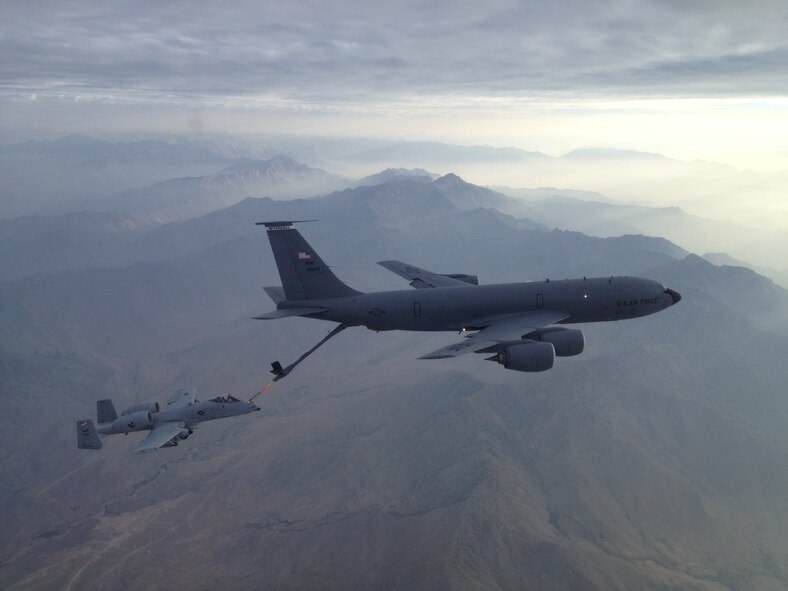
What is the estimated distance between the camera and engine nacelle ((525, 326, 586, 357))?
48.6 m

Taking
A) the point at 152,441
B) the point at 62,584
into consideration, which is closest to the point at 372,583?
the point at 62,584

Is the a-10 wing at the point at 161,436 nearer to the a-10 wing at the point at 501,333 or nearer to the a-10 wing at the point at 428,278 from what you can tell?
the a-10 wing at the point at 501,333

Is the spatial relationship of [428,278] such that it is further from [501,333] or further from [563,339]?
[563,339]

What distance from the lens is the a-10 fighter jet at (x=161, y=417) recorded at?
A: 2334 inches

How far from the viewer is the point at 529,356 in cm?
4516

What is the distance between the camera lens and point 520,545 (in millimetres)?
195375

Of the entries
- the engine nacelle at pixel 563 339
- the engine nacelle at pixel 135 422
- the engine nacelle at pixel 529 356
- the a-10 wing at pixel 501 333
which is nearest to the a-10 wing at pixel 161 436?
the engine nacelle at pixel 135 422

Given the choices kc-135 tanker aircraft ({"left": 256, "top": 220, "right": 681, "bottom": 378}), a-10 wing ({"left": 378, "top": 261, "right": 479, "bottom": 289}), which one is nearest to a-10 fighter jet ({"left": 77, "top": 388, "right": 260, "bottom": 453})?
kc-135 tanker aircraft ({"left": 256, "top": 220, "right": 681, "bottom": 378})

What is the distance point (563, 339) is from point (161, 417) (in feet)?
143

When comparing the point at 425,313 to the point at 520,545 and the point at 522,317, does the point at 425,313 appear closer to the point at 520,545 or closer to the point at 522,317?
the point at 522,317

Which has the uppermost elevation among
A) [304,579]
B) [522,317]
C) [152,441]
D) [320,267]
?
[320,267]

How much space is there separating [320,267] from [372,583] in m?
157

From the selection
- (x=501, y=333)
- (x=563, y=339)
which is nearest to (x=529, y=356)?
(x=501, y=333)

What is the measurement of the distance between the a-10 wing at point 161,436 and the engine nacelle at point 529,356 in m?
33.4
